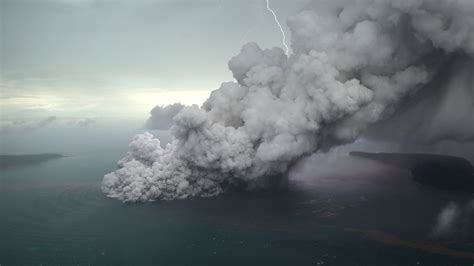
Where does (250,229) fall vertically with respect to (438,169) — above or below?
below

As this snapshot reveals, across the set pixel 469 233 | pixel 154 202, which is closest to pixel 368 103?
pixel 469 233

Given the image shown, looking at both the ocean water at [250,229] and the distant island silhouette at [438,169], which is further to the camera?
the distant island silhouette at [438,169]

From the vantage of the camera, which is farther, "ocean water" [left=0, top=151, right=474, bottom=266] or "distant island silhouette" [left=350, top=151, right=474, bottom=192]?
"distant island silhouette" [left=350, top=151, right=474, bottom=192]

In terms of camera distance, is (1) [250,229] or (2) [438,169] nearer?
(1) [250,229]

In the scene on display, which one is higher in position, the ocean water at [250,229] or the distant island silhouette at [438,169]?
the distant island silhouette at [438,169]
